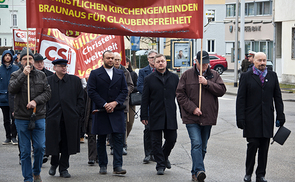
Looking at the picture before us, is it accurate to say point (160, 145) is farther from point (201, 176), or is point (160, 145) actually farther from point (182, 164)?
point (201, 176)

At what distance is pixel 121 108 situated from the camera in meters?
7.66

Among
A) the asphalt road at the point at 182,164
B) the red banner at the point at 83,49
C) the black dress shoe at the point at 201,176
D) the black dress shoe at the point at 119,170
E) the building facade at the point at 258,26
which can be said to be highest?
the building facade at the point at 258,26

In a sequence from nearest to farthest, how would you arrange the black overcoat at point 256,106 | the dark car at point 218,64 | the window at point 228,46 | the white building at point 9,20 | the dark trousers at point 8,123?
the black overcoat at point 256,106, the dark trousers at point 8,123, the dark car at point 218,64, the window at point 228,46, the white building at point 9,20

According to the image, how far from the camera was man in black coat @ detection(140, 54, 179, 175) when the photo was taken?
764cm

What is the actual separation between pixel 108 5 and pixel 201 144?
259 centimetres

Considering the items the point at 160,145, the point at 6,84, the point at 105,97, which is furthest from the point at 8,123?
the point at 160,145

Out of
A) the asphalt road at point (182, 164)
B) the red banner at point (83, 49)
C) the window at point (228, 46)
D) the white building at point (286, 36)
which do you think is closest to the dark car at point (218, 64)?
the window at point (228, 46)

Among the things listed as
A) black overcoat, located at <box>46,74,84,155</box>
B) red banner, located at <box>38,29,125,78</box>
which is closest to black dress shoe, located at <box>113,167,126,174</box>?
black overcoat, located at <box>46,74,84,155</box>

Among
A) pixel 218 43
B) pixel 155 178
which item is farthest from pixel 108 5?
pixel 218 43

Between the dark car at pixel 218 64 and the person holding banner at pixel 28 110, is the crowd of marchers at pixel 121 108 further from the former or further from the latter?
the dark car at pixel 218 64

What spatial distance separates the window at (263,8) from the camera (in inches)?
1887

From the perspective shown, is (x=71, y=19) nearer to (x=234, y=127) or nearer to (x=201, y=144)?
(x=201, y=144)

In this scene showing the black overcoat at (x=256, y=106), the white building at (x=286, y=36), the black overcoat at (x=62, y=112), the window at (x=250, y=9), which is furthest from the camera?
the window at (x=250, y=9)

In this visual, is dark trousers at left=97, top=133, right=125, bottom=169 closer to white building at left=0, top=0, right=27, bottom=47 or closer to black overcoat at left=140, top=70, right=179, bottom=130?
black overcoat at left=140, top=70, right=179, bottom=130
